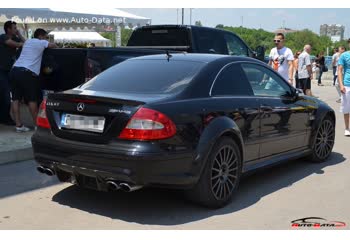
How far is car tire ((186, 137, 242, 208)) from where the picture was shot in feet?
15.1

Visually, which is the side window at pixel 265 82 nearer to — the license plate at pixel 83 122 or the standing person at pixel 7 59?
the license plate at pixel 83 122

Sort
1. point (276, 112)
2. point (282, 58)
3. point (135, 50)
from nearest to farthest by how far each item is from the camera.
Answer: point (276, 112) → point (135, 50) → point (282, 58)

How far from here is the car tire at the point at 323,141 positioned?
677 cm

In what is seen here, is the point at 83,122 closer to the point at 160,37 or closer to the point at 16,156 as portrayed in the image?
the point at 16,156

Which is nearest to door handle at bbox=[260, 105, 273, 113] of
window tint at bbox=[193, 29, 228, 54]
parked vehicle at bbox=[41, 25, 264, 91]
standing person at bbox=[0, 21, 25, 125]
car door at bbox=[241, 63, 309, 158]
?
car door at bbox=[241, 63, 309, 158]

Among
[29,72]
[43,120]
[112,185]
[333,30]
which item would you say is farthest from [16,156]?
[333,30]

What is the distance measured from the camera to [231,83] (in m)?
5.26

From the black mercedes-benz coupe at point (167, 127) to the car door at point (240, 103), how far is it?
1 centimetres

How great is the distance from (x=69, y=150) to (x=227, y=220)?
156 cm

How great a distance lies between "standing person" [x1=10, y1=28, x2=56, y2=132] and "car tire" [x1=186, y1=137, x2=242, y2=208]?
4.25 metres

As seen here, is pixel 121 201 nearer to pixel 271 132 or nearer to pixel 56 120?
pixel 56 120

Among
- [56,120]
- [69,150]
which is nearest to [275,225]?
[69,150]

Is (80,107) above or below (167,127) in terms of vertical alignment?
above

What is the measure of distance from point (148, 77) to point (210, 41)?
4695 millimetres
